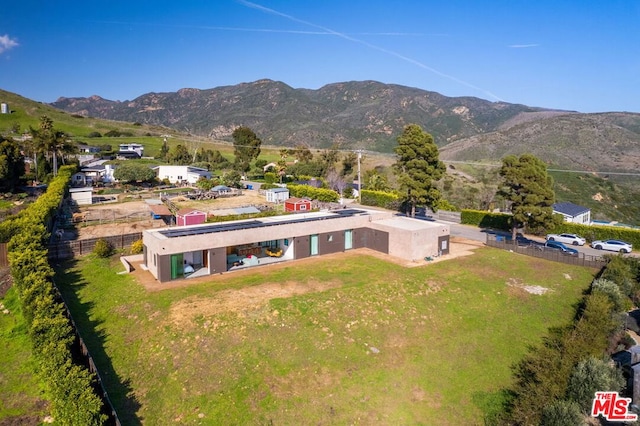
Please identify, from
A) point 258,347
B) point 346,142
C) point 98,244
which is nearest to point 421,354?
point 258,347

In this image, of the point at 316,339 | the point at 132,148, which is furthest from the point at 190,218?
the point at 132,148

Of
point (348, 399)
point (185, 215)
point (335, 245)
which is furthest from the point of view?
point (185, 215)

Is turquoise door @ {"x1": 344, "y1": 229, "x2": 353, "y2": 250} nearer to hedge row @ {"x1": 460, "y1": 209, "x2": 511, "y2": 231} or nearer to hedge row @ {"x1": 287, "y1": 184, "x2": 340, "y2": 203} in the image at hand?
hedge row @ {"x1": 460, "y1": 209, "x2": 511, "y2": 231}

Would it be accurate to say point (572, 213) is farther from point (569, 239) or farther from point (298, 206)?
point (298, 206)

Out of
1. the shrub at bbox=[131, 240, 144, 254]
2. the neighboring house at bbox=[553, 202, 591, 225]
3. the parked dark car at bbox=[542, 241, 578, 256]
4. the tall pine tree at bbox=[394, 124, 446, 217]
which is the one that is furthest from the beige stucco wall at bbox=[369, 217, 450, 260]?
the neighboring house at bbox=[553, 202, 591, 225]

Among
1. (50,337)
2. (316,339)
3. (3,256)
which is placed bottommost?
(316,339)

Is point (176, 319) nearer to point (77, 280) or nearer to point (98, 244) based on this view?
point (77, 280)
